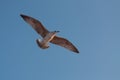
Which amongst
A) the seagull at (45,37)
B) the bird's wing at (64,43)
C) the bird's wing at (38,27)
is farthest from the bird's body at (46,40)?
the bird's wing at (64,43)

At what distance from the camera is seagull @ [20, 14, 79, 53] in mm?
24516

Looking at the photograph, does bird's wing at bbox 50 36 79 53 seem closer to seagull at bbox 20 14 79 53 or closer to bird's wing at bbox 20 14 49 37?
seagull at bbox 20 14 79 53

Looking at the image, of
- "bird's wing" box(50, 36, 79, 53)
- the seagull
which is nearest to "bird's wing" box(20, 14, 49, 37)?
the seagull

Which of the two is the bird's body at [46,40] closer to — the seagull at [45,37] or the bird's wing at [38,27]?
the seagull at [45,37]

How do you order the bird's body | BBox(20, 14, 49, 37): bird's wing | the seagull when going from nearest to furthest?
1. the bird's body
2. the seagull
3. BBox(20, 14, 49, 37): bird's wing

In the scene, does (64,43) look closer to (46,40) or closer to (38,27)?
(46,40)

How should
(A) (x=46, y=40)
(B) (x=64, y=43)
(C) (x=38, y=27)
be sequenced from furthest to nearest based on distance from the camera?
(B) (x=64, y=43), (C) (x=38, y=27), (A) (x=46, y=40)

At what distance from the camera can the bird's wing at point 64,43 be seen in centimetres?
2617

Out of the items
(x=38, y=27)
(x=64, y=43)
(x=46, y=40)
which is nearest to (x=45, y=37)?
(x=46, y=40)

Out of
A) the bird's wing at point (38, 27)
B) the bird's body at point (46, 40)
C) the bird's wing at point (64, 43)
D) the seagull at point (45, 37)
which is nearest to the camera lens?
the bird's body at point (46, 40)

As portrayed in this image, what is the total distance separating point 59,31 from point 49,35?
2.77 ft

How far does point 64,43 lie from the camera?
26.4 metres

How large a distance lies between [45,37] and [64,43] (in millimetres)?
1880

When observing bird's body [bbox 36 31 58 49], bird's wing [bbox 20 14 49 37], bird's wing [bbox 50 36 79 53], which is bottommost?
bird's body [bbox 36 31 58 49]
